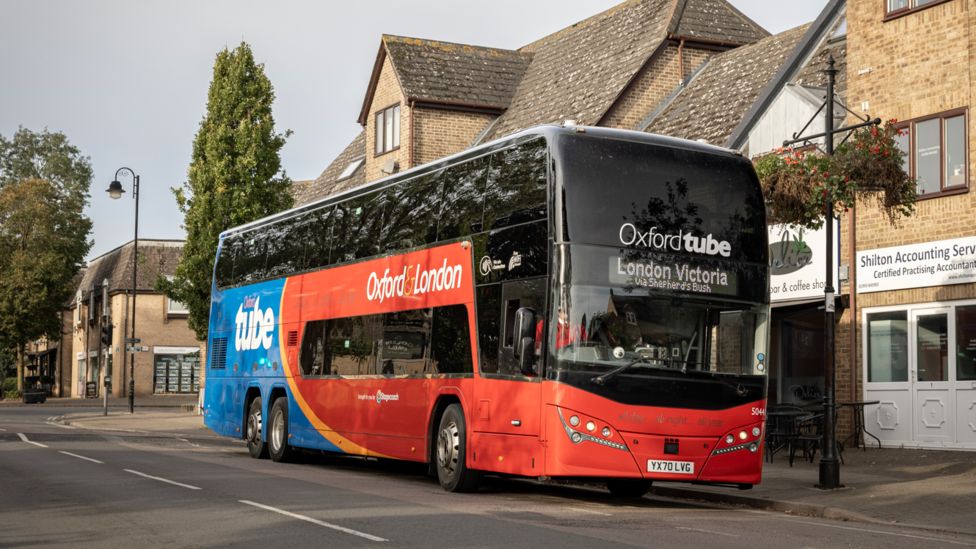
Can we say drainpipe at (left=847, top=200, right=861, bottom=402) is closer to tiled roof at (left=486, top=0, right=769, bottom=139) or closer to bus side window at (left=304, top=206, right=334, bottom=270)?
bus side window at (left=304, top=206, right=334, bottom=270)

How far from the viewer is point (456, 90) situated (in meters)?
40.2

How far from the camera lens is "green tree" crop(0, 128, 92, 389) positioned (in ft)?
237

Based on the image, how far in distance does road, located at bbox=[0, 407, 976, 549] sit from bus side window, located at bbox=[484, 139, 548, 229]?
3413 millimetres

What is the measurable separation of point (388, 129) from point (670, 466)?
2766 centimetres

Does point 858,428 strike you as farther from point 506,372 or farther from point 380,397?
point 506,372

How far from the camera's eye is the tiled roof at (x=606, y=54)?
116ft

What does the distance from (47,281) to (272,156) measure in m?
38.8

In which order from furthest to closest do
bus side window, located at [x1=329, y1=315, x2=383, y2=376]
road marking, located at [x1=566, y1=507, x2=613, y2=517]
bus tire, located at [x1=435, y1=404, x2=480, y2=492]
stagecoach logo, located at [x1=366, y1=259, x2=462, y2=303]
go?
1. bus side window, located at [x1=329, y1=315, x2=383, y2=376]
2. stagecoach logo, located at [x1=366, y1=259, x2=462, y2=303]
3. bus tire, located at [x1=435, y1=404, x2=480, y2=492]
4. road marking, located at [x1=566, y1=507, x2=613, y2=517]

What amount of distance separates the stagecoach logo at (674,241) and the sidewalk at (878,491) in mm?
3200

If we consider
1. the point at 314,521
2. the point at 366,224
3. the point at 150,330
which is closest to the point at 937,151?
the point at 366,224

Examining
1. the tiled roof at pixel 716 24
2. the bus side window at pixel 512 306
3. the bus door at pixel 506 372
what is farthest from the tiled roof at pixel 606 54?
the bus side window at pixel 512 306

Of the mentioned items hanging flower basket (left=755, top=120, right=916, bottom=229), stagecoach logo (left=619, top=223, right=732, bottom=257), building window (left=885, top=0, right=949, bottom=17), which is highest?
building window (left=885, top=0, right=949, bottom=17)

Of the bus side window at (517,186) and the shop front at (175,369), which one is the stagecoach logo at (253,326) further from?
the shop front at (175,369)

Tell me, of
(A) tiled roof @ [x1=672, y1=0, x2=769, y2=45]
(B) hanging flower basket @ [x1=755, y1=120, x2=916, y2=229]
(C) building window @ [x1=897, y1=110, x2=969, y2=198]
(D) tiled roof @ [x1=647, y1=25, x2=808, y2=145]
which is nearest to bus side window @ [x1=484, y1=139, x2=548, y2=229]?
(B) hanging flower basket @ [x1=755, y1=120, x2=916, y2=229]
